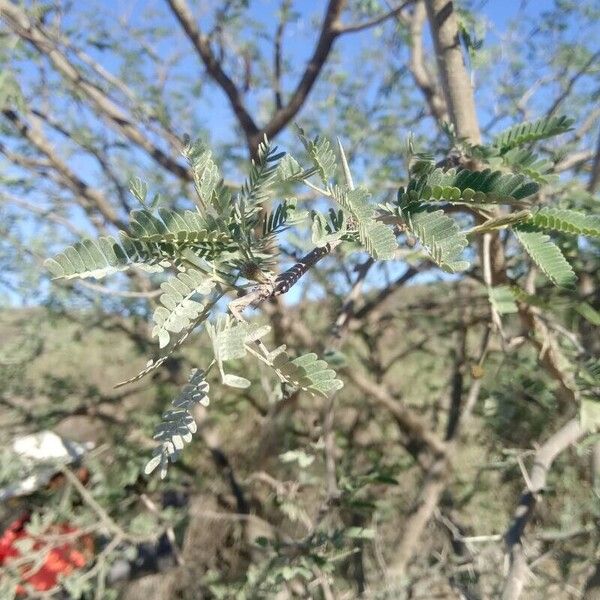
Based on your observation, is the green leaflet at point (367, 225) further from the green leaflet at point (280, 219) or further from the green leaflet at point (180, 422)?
the green leaflet at point (180, 422)

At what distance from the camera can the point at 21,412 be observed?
11.1ft

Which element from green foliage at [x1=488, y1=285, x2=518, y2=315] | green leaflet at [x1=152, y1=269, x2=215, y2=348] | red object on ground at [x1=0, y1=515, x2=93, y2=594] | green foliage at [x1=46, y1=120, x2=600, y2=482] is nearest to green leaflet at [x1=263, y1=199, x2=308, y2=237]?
green foliage at [x1=46, y1=120, x2=600, y2=482]

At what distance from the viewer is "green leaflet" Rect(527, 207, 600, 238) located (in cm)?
88

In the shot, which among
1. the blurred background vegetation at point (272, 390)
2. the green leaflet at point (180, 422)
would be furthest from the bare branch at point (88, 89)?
the green leaflet at point (180, 422)

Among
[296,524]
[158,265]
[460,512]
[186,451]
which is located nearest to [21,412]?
[186,451]

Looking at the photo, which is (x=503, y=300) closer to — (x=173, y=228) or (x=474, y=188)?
(x=474, y=188)

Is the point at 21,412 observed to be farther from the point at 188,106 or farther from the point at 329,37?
the point at 329,37

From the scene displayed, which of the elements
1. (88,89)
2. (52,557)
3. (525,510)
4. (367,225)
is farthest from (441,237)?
(52,557)

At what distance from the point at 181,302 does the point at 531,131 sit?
81 cm

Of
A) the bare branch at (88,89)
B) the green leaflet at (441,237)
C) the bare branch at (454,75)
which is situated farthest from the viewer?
the bare branch at (88,89)

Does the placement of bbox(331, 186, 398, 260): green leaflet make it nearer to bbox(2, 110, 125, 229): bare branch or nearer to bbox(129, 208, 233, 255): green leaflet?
bbox(129, 208, 233, 255): green leaflet

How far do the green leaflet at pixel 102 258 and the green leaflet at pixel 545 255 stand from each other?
58 cm

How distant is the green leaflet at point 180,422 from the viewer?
0.65 meters

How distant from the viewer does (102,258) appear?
0.70 metres
